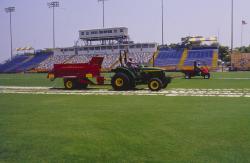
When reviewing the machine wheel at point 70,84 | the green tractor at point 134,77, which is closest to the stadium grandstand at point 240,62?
the green tractor at point 134,77

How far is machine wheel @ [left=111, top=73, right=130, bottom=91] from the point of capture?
18.8m

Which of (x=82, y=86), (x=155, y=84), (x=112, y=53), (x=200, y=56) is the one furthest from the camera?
(x=112, y=53)

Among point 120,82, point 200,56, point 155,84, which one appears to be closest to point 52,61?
point 200,56

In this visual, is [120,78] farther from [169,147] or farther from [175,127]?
[169,147]

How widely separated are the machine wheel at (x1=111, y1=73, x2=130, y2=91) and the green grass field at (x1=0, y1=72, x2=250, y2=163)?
7.78 meters

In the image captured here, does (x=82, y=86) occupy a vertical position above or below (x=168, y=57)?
below

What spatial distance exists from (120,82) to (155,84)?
1.99 metres

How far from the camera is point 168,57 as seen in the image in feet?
226

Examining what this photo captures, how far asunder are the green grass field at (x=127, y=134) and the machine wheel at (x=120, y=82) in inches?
306

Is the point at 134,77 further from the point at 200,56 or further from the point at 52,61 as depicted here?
the point at 52,61

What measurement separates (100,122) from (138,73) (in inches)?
422

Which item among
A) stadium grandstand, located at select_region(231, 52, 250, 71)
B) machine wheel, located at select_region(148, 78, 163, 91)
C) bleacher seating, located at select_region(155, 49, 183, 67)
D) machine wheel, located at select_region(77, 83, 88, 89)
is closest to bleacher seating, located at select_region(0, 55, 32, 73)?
bleacher seating, located at select_region(155, 49, 183, 67)

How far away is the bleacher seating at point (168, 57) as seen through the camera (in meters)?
65.4

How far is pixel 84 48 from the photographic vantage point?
80688 mm
